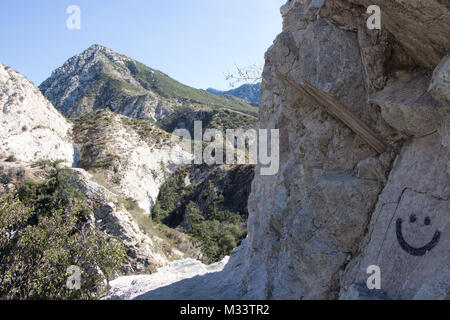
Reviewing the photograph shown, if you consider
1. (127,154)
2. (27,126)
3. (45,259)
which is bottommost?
(45,259)

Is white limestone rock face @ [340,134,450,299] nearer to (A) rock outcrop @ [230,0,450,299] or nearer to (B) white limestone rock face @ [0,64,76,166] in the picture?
(A) rock outcrop @ [230,0,450,299]

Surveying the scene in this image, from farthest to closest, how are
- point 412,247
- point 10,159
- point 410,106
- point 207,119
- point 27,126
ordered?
1. point 207,119
2. point 27,126
3. point 10,159
4. point 410,106
5. point 412,247

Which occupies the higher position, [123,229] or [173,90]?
[173,90]

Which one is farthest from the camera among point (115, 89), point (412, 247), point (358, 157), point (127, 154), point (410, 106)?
point (115, 89)

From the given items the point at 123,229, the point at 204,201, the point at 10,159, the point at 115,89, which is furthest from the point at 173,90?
the point at 123,229

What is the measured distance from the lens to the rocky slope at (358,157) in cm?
448

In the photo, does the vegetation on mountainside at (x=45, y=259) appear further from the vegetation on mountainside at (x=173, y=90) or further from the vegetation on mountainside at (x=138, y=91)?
the vegetation on mountainside at (x=173, y=90)

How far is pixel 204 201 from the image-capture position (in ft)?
143

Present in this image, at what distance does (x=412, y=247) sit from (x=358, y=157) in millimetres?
2222

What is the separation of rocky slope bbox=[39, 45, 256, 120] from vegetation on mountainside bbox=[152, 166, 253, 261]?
33.3 metres

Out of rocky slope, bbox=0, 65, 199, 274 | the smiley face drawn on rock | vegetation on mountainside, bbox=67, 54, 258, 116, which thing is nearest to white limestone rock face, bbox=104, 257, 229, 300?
A: rocky slope, bbox=0, 65, 199, 274

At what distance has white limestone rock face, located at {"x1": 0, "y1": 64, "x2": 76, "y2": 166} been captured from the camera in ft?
100

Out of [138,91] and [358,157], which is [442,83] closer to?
[358,157]

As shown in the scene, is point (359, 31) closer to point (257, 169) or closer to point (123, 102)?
point (257, 169)
